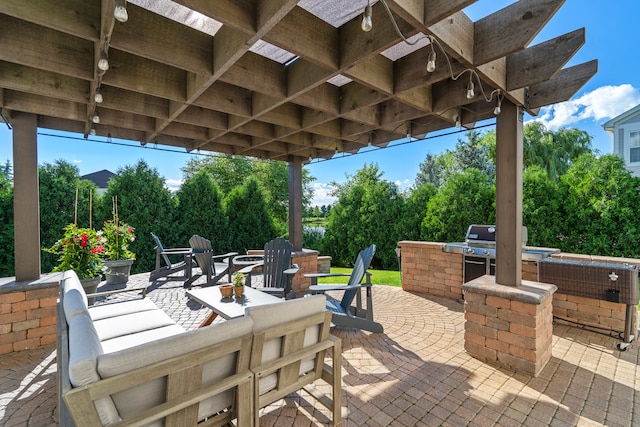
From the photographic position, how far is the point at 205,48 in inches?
93.7

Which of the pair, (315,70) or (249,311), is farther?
(315,70)

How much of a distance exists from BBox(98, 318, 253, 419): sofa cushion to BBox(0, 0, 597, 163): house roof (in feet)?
5.68

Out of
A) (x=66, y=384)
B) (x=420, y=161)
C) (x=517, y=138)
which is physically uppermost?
(x=420, y=161)

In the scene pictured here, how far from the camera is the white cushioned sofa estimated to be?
121cm

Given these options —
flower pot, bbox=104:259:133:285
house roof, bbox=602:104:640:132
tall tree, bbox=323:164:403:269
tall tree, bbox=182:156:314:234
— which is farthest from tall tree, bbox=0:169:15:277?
house roof, bbox=602:104:640:132

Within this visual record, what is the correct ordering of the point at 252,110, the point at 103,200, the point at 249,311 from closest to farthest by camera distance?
the point at 249,311, the point at 252,110, the point at 103,200

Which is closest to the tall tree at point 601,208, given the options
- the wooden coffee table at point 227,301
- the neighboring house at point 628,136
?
the neighboring house at point 628,136

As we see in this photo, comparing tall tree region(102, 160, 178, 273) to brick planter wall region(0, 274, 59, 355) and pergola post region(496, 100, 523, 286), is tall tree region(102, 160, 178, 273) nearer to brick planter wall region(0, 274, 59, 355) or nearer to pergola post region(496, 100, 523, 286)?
brick planter wall region(0, 274, 59, 355)

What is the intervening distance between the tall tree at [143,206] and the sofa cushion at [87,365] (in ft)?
22.5

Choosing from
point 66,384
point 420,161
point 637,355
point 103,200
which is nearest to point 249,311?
point 66,384

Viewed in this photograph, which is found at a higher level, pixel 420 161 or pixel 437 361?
pixel 420 161

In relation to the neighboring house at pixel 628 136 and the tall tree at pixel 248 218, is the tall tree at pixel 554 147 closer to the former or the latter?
the neighboring house at pixel 628 136

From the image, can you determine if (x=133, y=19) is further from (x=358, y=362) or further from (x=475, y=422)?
(x=475, y=422)

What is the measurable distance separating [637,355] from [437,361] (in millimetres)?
2047
